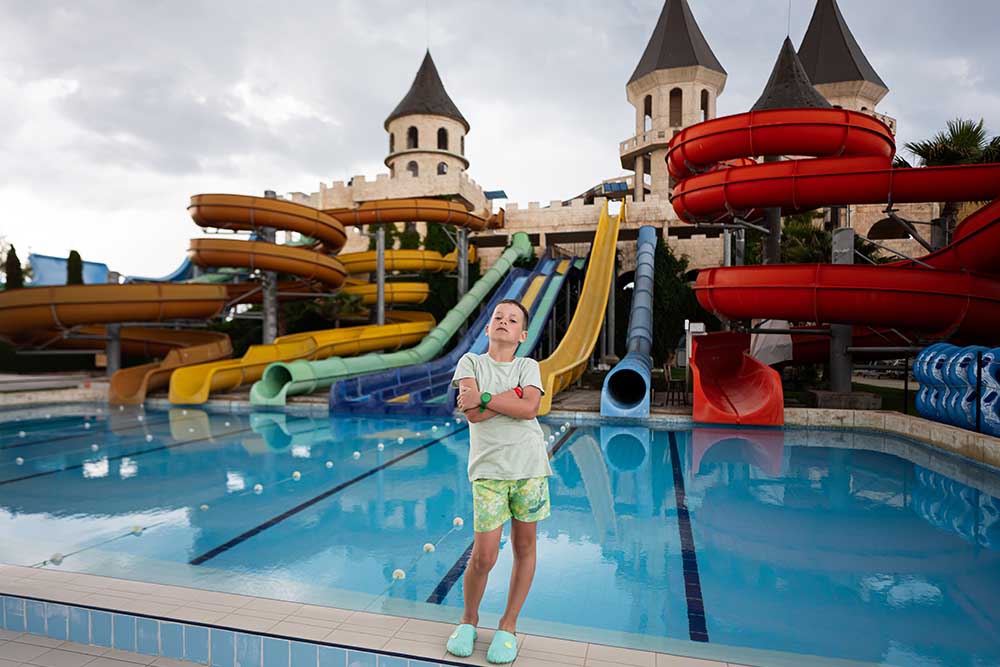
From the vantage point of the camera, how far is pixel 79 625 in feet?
8.40

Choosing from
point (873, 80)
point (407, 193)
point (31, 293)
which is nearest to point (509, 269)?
point (407, 193)

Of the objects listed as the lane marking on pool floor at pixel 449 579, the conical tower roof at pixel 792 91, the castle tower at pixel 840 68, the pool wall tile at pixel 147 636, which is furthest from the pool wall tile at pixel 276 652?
the castle tower at pixel 840 68

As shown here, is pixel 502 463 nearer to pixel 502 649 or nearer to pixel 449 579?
pixel 502 649

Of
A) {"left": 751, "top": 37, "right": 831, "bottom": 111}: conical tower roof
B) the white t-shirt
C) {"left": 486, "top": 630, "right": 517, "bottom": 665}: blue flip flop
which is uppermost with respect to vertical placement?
{"left": 751, "top": 37, "right": 831, "bottom": 111}: conical tower roof

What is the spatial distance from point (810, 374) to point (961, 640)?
13.7m

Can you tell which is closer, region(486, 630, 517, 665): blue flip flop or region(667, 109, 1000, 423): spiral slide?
region(486, 630, 517, 665): blue flip flop

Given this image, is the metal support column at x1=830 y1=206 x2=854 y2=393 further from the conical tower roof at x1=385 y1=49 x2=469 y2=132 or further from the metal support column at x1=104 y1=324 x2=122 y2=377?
the conical tower roof at x1=385 y1=49 x2=469 y2=132

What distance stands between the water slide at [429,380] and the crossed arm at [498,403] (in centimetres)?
770

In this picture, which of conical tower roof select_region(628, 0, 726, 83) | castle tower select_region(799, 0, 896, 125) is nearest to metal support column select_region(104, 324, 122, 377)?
conical tower roof select_region(628, 0, 726, 83)

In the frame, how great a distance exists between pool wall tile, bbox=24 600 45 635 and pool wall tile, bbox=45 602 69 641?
0.07 feet

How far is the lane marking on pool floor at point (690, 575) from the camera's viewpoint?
275 centimetres

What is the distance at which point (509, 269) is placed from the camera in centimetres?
1827

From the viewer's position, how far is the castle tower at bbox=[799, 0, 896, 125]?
27453 mm

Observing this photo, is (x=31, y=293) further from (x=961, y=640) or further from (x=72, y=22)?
(x=961, y=640)
